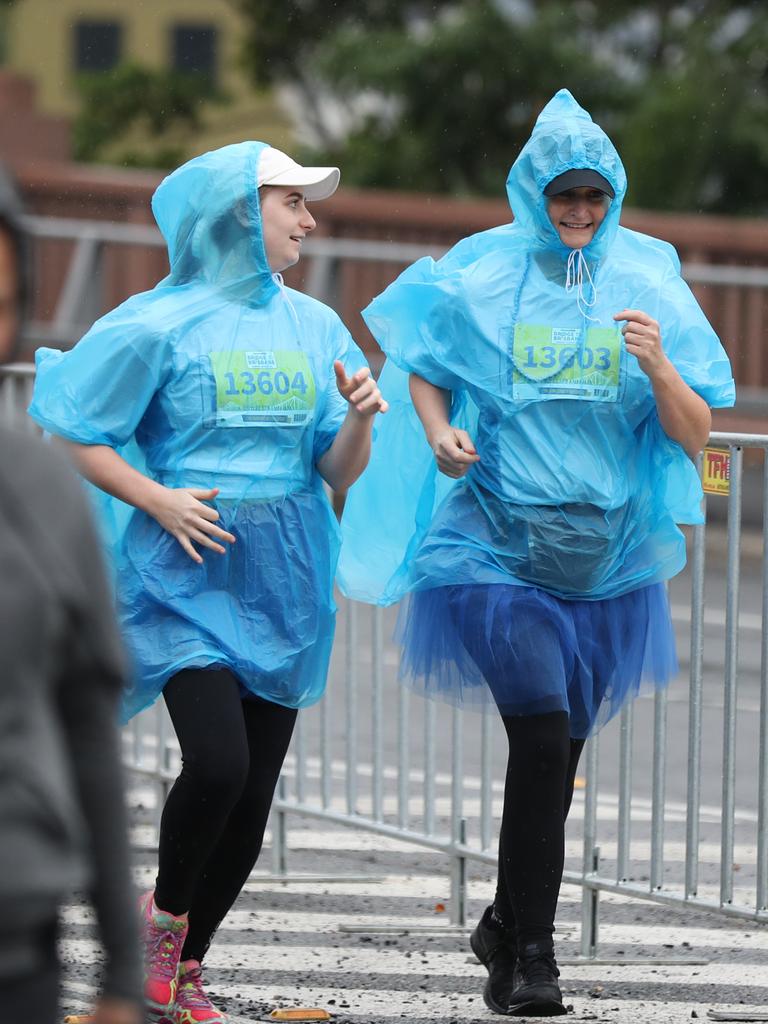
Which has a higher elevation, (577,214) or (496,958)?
(577,214)

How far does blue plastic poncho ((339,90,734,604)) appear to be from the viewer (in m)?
4.73

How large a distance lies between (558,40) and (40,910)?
1896 cm

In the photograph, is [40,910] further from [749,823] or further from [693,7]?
[693,7]

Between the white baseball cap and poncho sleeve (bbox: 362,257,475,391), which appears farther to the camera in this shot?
poncho sleeve (bbox: 362,257,475,391)

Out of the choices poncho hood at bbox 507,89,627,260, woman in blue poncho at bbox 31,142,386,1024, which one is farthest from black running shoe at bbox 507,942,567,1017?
poncho hood at bbox 507,89,627,260

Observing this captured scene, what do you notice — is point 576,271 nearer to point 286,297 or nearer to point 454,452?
point 454,452

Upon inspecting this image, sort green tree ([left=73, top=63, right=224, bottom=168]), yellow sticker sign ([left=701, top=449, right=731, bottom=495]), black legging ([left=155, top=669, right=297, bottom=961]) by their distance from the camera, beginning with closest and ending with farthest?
black legging ([left=155, top=669, right=297, bottom=961]), yellow sticker sign ([left=701, top=449, right=731, bottom=495]), green tree ([left=73, top=63, right=224, bottom=168])

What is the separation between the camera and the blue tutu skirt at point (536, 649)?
4734 mm

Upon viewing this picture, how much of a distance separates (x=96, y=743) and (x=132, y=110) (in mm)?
23576

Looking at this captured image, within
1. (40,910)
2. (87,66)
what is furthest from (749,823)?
(87,66)

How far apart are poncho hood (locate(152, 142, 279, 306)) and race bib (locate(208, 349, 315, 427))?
6.2 inches

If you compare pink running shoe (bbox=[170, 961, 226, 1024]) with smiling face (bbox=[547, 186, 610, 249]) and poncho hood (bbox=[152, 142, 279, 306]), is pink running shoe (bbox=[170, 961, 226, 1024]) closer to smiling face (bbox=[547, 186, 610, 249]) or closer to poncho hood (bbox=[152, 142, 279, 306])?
poncho hood (bbox=[152, 142, 279, 306])

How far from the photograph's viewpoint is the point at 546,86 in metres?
20.8

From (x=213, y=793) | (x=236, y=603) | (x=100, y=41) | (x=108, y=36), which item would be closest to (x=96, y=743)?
(x=213, y=793)
